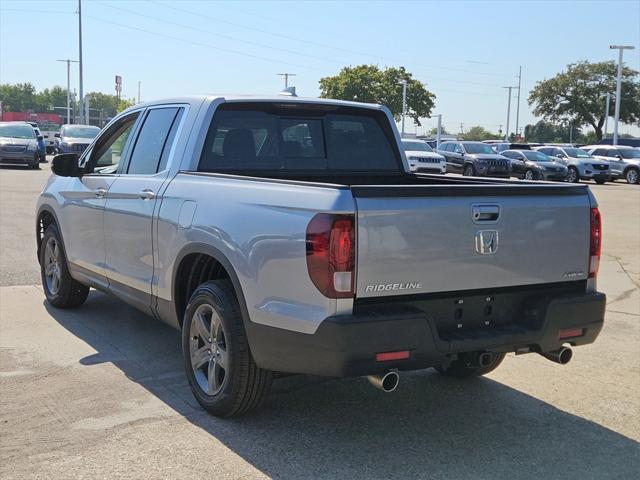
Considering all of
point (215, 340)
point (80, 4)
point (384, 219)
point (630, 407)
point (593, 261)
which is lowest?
point (630, 407)

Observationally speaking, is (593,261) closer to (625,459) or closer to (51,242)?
(625,459)

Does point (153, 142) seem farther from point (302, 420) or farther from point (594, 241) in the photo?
point (594, 241)

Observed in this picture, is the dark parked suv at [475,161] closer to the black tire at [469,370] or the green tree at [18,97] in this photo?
the black tire at [469,370]

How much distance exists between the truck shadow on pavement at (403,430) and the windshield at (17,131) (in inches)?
973

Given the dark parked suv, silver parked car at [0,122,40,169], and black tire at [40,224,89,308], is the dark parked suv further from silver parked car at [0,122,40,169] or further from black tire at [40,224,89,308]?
black tire at [40,224,89,308]

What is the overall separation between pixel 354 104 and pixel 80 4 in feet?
183

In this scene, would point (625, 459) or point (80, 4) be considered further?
point (80, 4)

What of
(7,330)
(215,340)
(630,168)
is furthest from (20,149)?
(630,168)

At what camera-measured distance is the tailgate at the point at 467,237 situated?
3.58m

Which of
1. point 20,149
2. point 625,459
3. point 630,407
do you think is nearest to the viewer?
point 625,459

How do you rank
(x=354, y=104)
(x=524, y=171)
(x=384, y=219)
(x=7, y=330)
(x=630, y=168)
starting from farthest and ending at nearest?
(x=630, y=168), (x=524, y=171), (x=7, y=330), (x=354, y=104), (x=384, y=219)

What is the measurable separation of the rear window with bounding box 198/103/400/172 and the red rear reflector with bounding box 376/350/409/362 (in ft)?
6.60

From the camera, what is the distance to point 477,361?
13.2ft

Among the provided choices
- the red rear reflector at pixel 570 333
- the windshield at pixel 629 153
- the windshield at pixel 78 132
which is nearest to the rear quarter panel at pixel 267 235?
the red rear reflector at pixel 570 333
